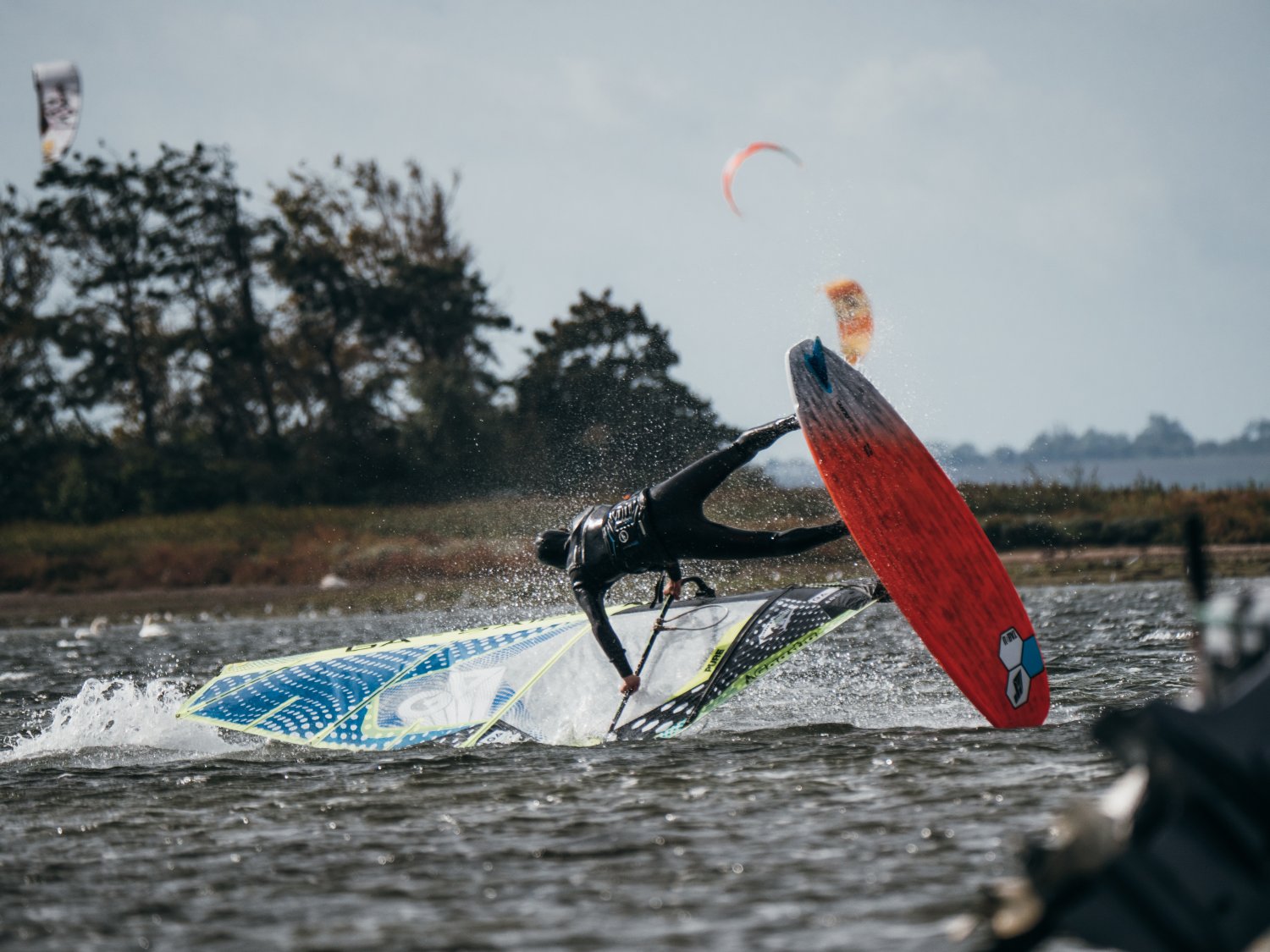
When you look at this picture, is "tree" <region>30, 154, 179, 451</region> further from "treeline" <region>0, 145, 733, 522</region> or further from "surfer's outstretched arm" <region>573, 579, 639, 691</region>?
"surfer's outstretched arm" <region>573, 579, 639, 691</region>

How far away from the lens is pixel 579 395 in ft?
119

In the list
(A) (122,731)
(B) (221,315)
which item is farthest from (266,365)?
(A) (122,731)

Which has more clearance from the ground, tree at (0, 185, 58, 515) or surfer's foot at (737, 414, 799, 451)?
tree at (0, 185, 58, 515)

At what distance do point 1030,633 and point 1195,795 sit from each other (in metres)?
5.06

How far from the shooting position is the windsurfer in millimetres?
8031

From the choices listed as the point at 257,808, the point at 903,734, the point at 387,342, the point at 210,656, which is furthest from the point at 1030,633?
the point at 387,342

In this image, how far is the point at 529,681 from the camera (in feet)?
29.4

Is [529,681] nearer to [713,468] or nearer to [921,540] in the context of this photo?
[713,468]

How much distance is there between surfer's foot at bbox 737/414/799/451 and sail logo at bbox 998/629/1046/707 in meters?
1.73

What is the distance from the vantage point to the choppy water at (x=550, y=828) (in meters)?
4.33

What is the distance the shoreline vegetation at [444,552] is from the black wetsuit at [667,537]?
1182 cm

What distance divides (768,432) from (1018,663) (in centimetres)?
198

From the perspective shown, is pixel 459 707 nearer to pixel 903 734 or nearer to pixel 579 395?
pixel 903 734

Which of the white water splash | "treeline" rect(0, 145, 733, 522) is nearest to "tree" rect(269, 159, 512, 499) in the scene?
"treeline" rect(0, 145, 733, 522)
